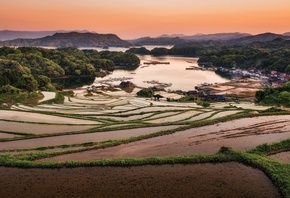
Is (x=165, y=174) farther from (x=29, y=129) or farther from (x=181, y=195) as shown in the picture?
(x=29, y=129)

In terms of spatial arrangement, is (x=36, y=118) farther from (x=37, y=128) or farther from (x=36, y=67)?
(x=36, y=67)

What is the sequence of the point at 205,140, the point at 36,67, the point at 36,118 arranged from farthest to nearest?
the point at 36,67, the point at 36,118, the point at 205,140

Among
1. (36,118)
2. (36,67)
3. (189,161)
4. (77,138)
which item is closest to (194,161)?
(189,161)

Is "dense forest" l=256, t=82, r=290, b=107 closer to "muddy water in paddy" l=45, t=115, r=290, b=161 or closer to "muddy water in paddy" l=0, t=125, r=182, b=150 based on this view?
"muddy water in paddy" l=45, t=115, r=290, b=161

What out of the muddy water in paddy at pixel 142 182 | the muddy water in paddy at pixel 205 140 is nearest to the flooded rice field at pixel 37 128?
the muddy water in paddy at pixel 205 140

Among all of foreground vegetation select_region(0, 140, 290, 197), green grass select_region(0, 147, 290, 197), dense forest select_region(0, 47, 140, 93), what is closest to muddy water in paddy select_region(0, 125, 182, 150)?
green grass select_region(0, 147, 290, 197)

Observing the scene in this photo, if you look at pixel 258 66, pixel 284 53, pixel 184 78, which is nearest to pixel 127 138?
pixel 184 78
